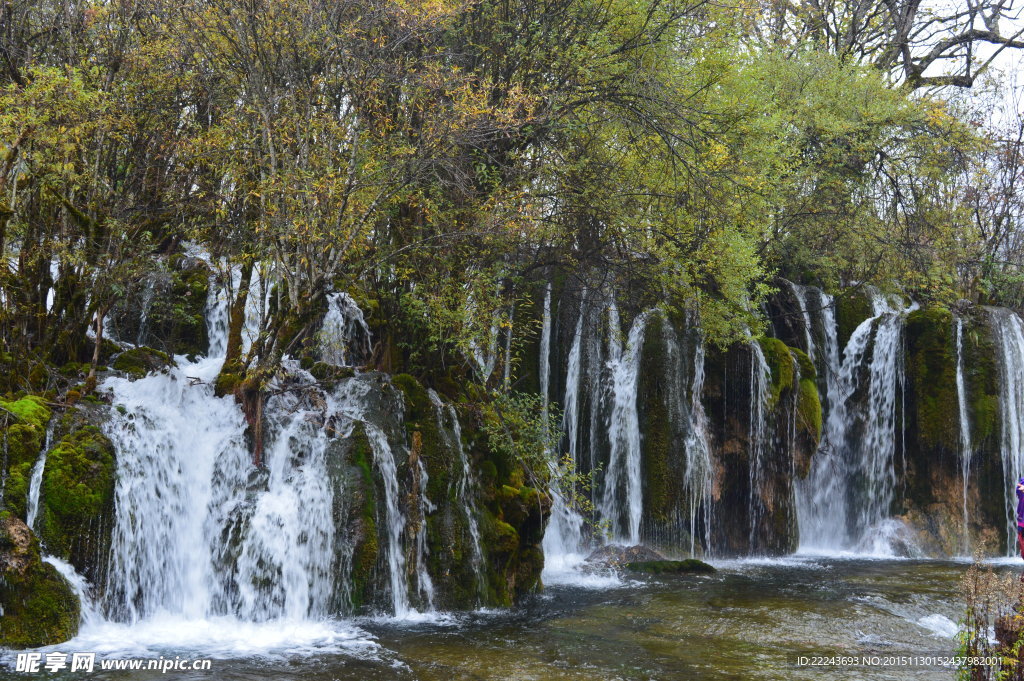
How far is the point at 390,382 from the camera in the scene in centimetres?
1274

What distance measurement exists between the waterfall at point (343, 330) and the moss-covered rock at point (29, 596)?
5.90m

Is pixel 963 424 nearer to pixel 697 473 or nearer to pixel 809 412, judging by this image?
pixel 809 412

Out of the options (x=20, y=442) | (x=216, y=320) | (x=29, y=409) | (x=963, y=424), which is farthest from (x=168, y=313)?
(x=963, y=424)

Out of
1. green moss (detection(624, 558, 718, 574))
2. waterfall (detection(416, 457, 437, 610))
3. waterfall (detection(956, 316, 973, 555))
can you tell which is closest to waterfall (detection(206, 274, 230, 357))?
waterfall (detection(416, 457, 437, 610))

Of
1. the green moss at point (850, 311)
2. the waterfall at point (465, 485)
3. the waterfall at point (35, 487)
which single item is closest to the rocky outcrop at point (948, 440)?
the green moss at point (850, 311)

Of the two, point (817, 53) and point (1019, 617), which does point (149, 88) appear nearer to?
point (1019, 617)

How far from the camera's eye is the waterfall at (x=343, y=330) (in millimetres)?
14492

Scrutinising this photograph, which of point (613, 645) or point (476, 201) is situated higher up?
point (476, 201)

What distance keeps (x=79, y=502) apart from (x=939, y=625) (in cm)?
1058

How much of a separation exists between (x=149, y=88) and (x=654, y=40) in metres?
8.11

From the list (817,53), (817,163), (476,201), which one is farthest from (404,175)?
(817,53)

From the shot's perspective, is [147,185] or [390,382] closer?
[390,382]

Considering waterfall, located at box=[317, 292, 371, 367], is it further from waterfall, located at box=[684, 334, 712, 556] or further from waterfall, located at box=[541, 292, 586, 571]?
waterfall, located at box=[684, 334, 712, 556]

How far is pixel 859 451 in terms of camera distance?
2022cm
